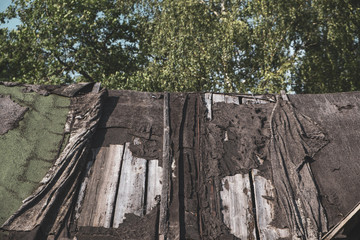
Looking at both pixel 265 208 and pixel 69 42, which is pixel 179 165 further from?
pixel 69 42

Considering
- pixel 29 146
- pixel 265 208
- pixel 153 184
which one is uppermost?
pixel 29 146

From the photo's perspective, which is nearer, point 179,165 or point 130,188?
point 130,188

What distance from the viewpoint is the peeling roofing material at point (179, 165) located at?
3.74m

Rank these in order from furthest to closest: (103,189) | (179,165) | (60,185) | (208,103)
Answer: (208,103) → (179,165) → (103,189) → (60,185)

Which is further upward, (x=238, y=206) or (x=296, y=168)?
(x=296, y=168)

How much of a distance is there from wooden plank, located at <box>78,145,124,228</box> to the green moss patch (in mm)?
545

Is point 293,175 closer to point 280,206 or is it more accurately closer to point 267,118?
point 280,206

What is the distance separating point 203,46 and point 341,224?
1337cm

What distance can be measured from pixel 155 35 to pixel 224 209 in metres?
16.0

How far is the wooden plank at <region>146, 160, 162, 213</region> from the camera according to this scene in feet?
12.9

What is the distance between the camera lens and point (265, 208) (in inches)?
157

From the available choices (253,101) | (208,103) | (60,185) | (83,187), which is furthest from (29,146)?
(253,101)

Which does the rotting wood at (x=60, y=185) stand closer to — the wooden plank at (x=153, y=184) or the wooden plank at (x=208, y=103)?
the wooden plank at (x=153, y=184)

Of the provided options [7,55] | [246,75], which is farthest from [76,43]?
[246,75]
